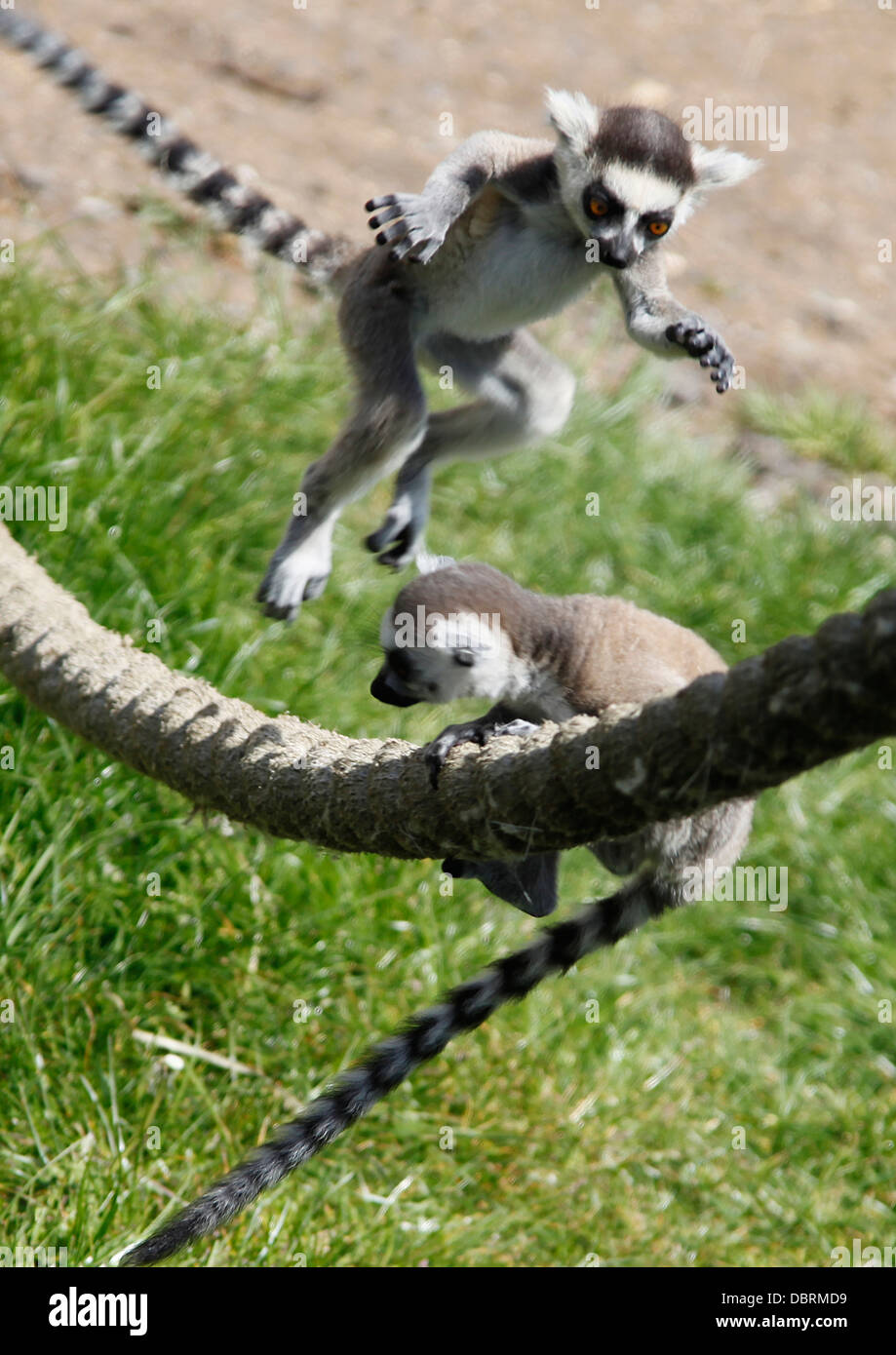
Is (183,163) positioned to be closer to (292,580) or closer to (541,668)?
(292,580)

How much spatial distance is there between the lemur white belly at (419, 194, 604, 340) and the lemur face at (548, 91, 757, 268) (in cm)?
17

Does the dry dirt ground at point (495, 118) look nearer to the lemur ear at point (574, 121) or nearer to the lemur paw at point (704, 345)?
the lemur ear at point (574, 121)

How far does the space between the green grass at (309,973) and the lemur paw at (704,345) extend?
151cm

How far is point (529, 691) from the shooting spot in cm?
407

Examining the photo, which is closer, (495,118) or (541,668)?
(541,668)

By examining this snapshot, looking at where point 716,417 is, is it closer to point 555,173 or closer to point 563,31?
point 563,31

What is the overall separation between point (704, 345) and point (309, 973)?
2.57m

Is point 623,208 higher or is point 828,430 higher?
point 828,430

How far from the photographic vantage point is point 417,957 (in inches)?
205

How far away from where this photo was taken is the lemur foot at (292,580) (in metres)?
4.74

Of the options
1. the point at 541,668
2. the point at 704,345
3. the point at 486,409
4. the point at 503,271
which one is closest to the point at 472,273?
the point at 503,271

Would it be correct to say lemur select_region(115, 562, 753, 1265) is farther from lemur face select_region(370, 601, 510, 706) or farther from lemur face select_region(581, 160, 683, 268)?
lemur face select_region(581, 160, 683, 268)

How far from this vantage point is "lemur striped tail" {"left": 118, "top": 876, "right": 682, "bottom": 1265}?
3.27 meters

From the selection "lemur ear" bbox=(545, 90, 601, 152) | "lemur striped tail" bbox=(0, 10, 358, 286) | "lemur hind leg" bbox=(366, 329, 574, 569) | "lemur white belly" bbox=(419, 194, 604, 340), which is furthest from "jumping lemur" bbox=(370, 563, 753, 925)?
"lemur striped tail" bbox=(0, 10, 358, 286)
